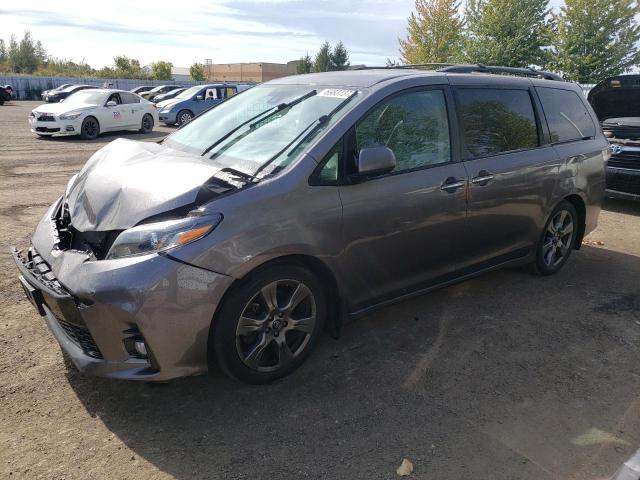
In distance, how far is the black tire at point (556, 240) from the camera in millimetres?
4938

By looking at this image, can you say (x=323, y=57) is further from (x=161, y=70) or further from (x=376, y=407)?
(x=376, y=407)

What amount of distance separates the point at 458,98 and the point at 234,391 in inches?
103

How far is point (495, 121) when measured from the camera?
4.25 metres

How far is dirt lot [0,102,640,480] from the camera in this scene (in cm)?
256

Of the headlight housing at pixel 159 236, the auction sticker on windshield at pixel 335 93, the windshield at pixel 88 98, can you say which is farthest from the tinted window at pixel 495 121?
the windshield at pixel 88 98

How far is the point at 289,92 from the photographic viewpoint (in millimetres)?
3920

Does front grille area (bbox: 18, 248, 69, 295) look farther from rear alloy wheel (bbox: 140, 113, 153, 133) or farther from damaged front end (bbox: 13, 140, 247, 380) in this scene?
rear alloy wheel (bbox: 140, 113, 153, 133)

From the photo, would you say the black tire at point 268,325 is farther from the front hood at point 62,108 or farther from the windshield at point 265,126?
the front hood at point 62,108

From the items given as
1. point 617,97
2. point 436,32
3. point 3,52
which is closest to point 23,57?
point 3,52

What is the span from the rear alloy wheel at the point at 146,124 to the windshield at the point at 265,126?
14790 mm

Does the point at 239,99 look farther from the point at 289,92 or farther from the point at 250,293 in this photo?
the point at 250,293

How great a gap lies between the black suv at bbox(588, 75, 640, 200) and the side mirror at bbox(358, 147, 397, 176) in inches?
216

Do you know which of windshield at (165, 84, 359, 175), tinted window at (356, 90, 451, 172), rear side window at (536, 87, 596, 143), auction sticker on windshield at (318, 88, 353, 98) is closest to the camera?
windshield at (165, 84, 359, 175)

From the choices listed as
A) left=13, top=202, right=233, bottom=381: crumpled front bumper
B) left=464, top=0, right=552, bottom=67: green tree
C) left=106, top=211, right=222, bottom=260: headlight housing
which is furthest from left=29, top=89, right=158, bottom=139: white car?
left=464, top=0, right=552, bottom=67: green tree
